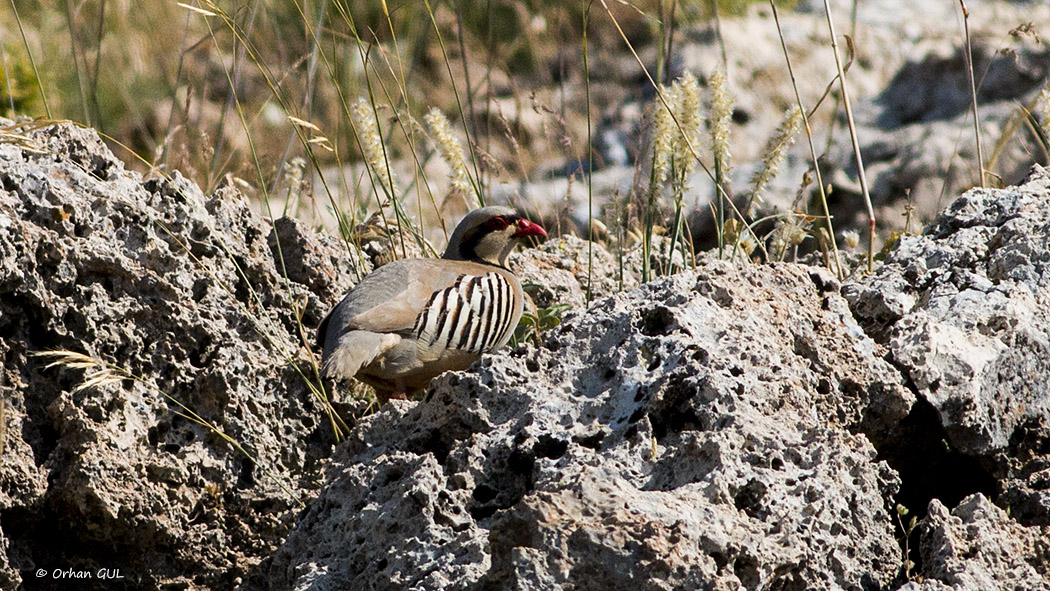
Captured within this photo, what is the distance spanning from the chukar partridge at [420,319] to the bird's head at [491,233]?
0.41 meters

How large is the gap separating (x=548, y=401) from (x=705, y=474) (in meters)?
0.44

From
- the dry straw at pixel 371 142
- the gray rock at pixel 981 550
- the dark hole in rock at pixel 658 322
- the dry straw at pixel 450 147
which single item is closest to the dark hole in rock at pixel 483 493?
the dark hole in rock at pixel 658 322

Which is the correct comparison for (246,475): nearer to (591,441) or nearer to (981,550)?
(591,441)

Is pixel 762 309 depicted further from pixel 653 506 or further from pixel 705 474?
pixel 653 506

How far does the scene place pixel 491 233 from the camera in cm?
443

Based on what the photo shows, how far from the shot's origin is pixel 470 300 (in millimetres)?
3756

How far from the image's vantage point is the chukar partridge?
11.4 feet

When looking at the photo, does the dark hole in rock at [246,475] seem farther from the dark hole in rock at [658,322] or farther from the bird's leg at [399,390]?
the dark hole in rock at [658,322]

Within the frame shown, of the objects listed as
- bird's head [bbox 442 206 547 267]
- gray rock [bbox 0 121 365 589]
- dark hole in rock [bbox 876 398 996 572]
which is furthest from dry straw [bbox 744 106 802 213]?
gray rock [bbox 0 121 365 589]

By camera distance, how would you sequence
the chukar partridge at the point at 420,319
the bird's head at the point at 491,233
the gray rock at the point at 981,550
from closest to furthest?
the gray rock at the point at 981,550, the chukar partridge at the point at 420,319, the bird's head at the point at 491,233

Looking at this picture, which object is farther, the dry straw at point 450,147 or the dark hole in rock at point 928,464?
the dry straw at point 450,147

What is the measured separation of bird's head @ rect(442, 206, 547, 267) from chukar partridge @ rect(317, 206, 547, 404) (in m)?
0.41

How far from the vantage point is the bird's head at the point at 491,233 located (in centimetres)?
439

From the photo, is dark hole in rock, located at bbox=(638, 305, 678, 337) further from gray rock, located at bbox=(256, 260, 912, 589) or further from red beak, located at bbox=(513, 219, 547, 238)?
red beak, located at bbox=(513, 219, 547, 238)
